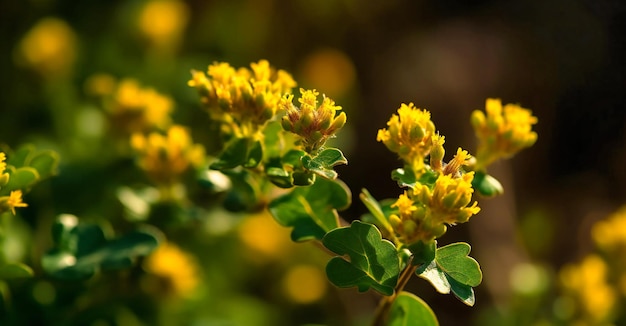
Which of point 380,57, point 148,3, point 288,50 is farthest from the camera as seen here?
point 380,57

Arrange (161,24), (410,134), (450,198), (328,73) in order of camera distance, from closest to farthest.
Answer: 1. (450,198)
2. (410,134)
3. (161,24)
4. (328,73)

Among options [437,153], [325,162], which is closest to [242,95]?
[325,162]

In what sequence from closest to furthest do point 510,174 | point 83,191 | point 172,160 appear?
point 172,160, point 83,191, point 510,174

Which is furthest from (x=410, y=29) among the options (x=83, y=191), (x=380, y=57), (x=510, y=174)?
(x=83, y=191)

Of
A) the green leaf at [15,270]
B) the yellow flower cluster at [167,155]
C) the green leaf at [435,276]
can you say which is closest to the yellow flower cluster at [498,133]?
the green leaf at [435,276]

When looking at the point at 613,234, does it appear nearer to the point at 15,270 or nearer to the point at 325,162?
the point at 325,162

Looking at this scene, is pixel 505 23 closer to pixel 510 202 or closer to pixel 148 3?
pixel 510 202

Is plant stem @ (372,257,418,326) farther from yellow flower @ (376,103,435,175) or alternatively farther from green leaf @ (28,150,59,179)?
green leaf @ (28,150,59,179)
